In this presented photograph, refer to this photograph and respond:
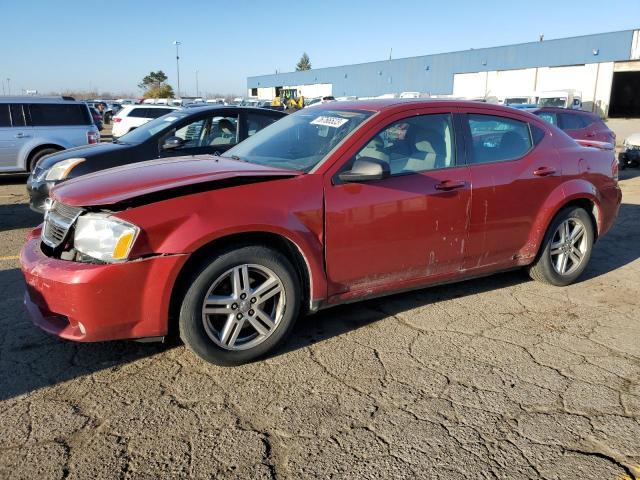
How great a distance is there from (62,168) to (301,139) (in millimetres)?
3903

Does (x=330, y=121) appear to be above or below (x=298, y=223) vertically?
above

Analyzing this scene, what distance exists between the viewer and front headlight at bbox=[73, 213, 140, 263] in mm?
2947

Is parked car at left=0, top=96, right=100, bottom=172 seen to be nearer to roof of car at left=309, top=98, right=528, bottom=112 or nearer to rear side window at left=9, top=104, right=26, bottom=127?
rear side window at left=9, top=104, right=26, bottom=127

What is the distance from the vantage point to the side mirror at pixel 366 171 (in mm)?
3488

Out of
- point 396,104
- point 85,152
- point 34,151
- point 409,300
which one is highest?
point 396,104

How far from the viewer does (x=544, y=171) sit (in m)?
4.58

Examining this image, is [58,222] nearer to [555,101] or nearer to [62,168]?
[62,168]

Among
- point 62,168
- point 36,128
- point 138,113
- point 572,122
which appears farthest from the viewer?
point 138,113

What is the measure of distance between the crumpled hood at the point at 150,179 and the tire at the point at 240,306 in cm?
49

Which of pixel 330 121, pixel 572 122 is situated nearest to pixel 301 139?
pixel 330 121

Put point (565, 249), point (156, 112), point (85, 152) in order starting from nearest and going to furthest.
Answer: point (565, 249)
point (85, 152)
point (156, 112)

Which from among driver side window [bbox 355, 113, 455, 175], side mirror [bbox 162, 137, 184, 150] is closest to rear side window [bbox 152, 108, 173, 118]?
side mirror [bbox 162, 137, 184, 150]

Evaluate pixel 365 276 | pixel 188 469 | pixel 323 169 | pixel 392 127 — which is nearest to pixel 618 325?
pixel 365 276

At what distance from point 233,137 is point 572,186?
4.43m
